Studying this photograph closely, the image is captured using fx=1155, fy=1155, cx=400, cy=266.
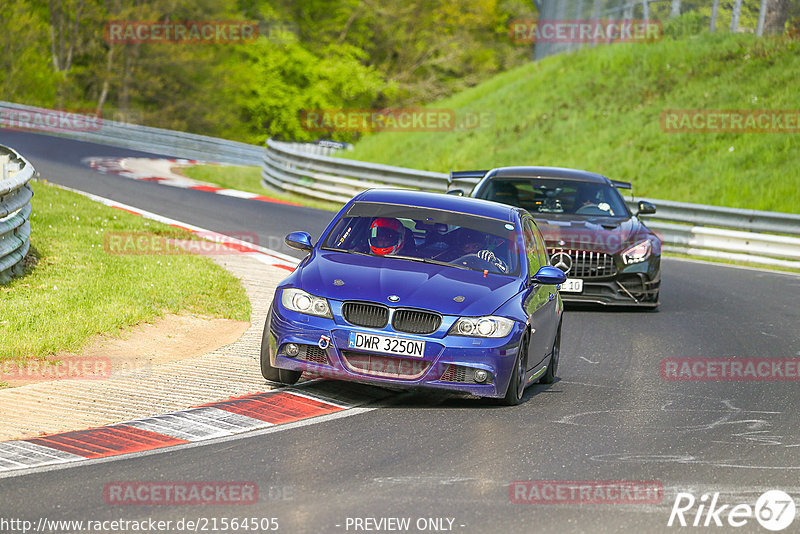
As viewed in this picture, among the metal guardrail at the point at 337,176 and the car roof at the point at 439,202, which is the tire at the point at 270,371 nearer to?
the car roof at the point at 439,202

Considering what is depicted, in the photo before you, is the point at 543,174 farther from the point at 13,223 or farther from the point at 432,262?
the point at 13,223

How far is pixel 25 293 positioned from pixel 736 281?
11.3 metres

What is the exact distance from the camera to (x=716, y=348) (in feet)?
38.9

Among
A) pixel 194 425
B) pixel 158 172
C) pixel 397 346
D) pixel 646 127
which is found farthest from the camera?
pixel 646 127

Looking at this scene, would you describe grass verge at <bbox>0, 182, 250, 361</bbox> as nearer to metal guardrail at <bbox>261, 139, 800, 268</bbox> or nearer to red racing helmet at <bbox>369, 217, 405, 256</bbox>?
red racing helmet at <bbox>369, 217, 405, 256</bbox>

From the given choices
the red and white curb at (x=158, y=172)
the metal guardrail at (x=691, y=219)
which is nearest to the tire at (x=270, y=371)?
the metal guardrail at (x=691, y=219)

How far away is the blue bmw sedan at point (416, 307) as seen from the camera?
8.03m

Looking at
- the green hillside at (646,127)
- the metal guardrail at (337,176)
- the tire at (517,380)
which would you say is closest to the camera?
the tire at (517,380)

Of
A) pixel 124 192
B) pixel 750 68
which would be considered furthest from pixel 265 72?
pixel 124 192

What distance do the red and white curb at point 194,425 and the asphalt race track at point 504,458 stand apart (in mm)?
182

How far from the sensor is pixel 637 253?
541 inches

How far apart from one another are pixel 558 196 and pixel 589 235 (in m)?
1.14

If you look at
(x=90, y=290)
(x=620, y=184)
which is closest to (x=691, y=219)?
(x=620, y=184)

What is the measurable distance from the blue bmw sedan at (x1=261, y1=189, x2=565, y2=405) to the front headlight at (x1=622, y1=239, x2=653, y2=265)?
4403 millimetres
